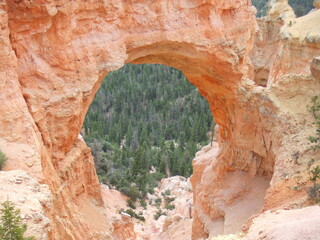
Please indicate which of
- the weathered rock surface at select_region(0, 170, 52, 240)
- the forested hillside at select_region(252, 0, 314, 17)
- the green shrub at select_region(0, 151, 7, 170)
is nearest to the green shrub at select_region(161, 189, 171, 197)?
the green shrub at select_region(0, 151, 7, 170)

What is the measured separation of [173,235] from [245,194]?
7.29 meters

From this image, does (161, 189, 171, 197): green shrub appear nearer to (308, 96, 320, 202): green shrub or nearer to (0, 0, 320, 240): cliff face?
(0, 0, 320, 240): cliff face

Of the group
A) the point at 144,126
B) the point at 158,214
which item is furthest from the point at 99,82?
the point at 144,126

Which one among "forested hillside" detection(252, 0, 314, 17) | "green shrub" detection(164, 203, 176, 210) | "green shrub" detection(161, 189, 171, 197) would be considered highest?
"forested hillside" detection(252, 0, 314, 17)

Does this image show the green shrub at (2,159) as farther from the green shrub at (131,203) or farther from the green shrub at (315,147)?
the green shrub at (131,203)

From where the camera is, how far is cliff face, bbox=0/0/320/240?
1053 cm

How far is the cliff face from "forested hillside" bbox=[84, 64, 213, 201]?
50.0 ft

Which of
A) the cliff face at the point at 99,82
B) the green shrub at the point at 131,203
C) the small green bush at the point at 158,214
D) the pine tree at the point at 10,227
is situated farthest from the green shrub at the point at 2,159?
the green shrub at the point at 131,203

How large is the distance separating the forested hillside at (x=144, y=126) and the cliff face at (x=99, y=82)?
15.2m

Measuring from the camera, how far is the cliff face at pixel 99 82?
1053 cm

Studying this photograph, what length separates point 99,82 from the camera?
13.9 metres

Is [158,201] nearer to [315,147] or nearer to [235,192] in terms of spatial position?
[235,192]

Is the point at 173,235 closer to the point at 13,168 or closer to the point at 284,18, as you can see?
the point at 13,168

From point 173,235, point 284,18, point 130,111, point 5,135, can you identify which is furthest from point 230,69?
point 130,111
